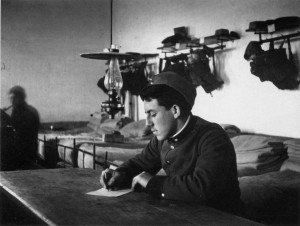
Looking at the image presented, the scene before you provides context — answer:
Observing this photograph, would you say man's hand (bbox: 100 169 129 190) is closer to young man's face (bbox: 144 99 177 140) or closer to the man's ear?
young man's face (bbox: 144 99 177 140)

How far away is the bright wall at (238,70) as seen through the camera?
5469mm

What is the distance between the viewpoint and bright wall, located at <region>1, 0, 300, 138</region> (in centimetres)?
666

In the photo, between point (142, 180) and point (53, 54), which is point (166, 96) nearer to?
point (142, 180)

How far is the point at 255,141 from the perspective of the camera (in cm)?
481

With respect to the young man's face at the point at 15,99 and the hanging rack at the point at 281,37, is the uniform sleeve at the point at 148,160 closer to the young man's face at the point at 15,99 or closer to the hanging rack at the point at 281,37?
the hanging rack at the point at 281,37

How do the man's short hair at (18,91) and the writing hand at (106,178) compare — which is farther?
the man's short hair at (18,91)

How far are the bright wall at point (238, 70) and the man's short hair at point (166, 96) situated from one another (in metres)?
3.48

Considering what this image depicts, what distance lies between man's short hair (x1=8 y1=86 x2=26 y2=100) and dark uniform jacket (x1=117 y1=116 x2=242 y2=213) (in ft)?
23.9

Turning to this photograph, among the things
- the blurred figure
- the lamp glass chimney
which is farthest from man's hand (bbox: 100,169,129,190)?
the blurred figure

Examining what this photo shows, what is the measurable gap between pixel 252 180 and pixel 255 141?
4.04ft

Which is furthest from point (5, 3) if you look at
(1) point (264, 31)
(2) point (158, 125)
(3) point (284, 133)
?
(2) point (158, 125)

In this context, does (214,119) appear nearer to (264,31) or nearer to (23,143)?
(264,31)

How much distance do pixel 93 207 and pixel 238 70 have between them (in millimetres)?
4826

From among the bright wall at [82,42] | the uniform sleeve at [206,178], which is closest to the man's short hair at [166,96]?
the uniform sleeve at [206,178]
